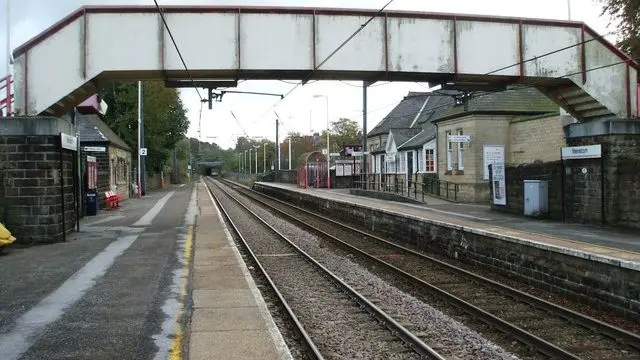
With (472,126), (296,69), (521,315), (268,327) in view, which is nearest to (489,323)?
(521,315)

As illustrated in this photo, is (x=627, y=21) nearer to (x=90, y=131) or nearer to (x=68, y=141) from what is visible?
(x=68, y=141)

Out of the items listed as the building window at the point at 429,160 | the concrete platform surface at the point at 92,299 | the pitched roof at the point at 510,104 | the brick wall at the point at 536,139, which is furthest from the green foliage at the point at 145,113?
the concrete platform surface at the point at 92,299

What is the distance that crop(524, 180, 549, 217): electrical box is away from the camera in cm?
1859

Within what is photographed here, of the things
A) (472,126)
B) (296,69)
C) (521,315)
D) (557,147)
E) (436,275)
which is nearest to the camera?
(521,315)

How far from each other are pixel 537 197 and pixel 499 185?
265 cm

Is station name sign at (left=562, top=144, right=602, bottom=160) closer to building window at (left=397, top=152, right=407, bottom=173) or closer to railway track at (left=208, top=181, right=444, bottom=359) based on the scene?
railway track at (left=208, top=181, right=444, bottom=359)

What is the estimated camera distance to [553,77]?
55.1 feet

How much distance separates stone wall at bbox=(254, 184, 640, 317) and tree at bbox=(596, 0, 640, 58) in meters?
11.1

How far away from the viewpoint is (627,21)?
72.8 feet

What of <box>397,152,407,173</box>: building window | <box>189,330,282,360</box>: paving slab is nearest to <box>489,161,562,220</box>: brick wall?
<box>189,330,282,360</box>: paving slab

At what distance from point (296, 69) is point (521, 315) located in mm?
9764

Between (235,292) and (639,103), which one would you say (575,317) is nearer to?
(235,292)

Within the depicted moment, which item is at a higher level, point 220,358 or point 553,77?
point 553,77

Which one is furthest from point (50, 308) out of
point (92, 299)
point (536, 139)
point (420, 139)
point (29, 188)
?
point (420, 139)
